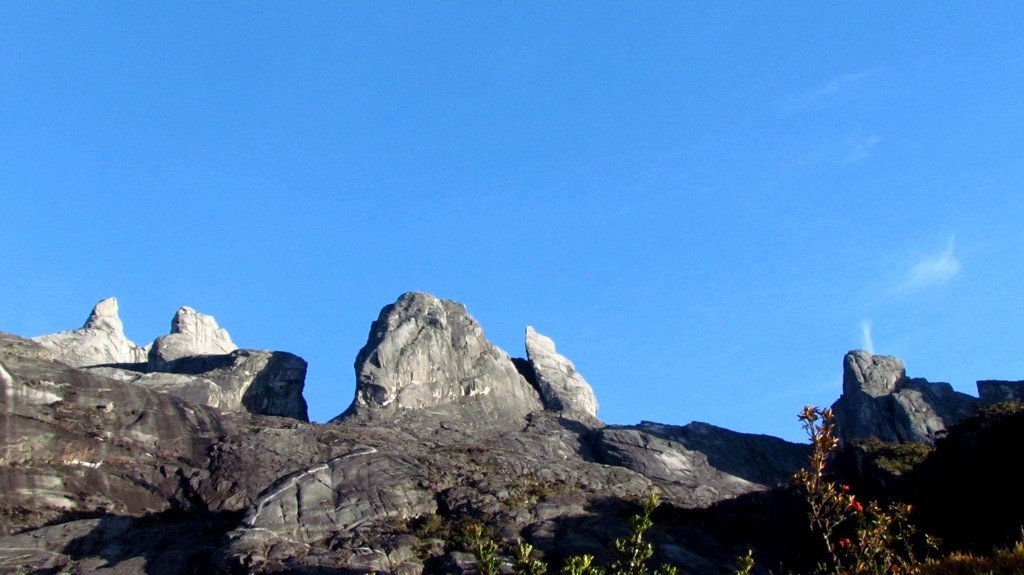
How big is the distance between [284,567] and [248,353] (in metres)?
56.5

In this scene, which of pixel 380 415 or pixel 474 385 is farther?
pixel 474 385

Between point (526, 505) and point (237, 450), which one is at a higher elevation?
point (237, 450)

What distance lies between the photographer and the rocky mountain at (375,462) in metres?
59.8

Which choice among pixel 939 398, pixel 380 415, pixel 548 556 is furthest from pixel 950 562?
pixel 939 398

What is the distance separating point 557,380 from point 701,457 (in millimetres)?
24333

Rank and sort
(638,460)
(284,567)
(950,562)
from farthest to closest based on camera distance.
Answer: (638,460) < (284,567) < (950,562)

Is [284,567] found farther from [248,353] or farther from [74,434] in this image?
[248,353]

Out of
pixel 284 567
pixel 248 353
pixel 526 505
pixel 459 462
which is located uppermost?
pixel 248 353

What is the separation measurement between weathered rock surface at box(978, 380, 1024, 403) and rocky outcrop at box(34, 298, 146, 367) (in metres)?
107

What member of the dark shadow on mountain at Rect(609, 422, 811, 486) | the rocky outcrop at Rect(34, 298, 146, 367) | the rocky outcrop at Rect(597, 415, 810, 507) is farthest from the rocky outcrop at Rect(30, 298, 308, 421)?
the dark shadow on mountain at Rect(609, 422, 811, 486)

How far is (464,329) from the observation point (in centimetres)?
11062

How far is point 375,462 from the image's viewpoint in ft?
238

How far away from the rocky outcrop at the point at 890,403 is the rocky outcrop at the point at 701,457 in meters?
6.56

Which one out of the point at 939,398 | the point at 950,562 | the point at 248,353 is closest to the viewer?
the point at 950,562
